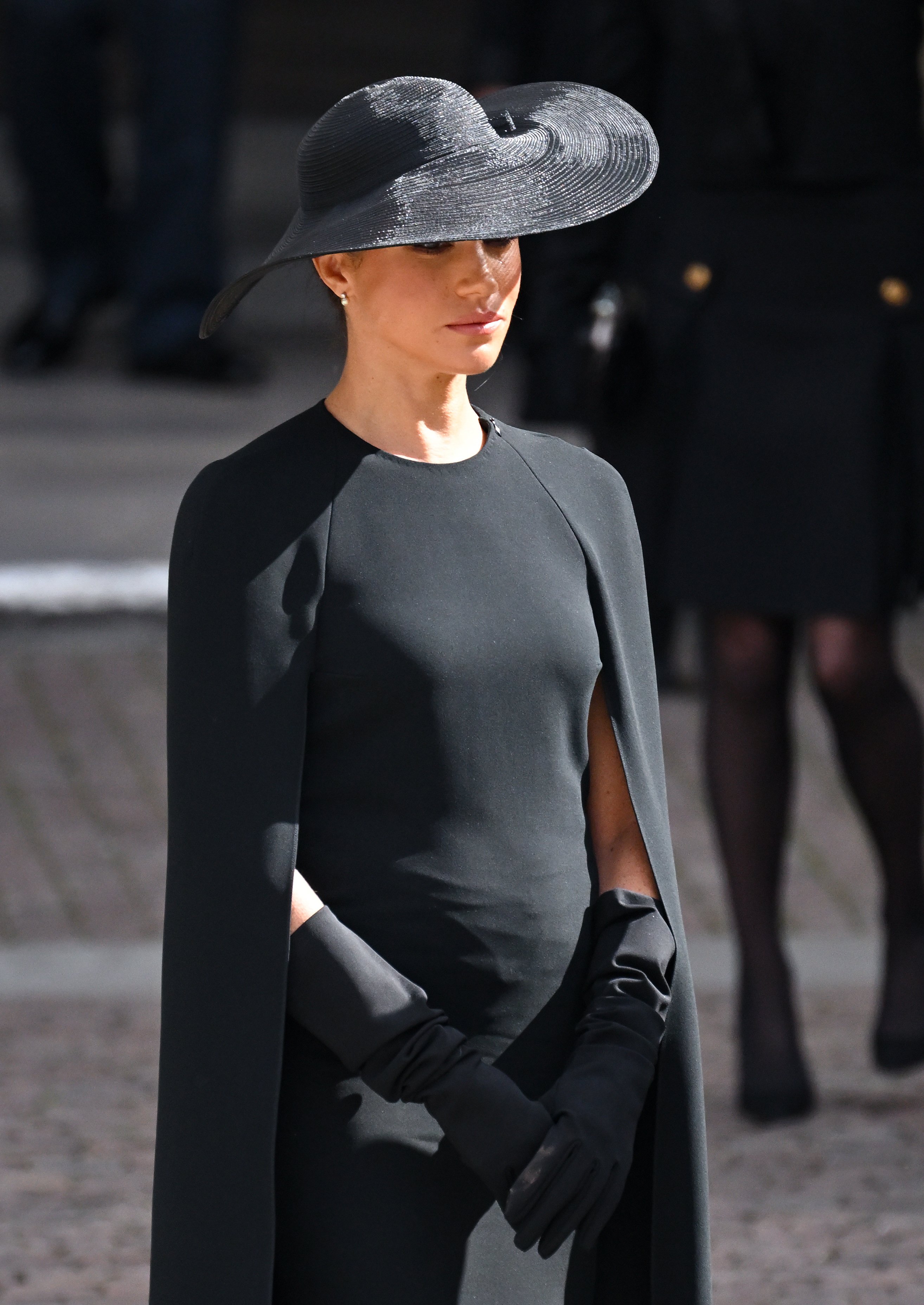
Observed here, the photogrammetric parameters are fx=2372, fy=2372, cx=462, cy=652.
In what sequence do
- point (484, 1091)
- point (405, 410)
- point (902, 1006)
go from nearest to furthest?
point (484, 1091)
point (405, 410)
point (902, 1006)

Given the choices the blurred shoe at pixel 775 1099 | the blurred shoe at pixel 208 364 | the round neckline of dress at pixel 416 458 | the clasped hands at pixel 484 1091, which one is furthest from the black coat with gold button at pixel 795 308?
the blurred shoe at pixel 208 364

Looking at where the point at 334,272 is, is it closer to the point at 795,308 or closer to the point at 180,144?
the point at 795,308

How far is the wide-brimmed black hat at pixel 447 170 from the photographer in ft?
6.67

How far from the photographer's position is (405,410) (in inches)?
84.6

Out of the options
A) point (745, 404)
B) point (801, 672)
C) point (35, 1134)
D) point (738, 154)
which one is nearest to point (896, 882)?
point (745, 404)

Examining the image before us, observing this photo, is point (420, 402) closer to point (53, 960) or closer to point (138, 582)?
point (53, 960)

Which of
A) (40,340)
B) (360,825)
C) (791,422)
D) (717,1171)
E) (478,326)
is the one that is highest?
(478,326)

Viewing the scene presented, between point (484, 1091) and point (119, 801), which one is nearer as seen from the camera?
point (484, 1091)

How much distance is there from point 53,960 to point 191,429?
12.9ft

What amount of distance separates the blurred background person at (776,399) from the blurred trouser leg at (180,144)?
459 cm

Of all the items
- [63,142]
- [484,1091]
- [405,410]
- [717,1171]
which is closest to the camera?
[484,1091]

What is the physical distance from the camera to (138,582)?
6777mm

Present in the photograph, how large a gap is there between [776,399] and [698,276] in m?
0.24

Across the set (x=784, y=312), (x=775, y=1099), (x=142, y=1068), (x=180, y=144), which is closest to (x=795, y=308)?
(x=784, y=312)
